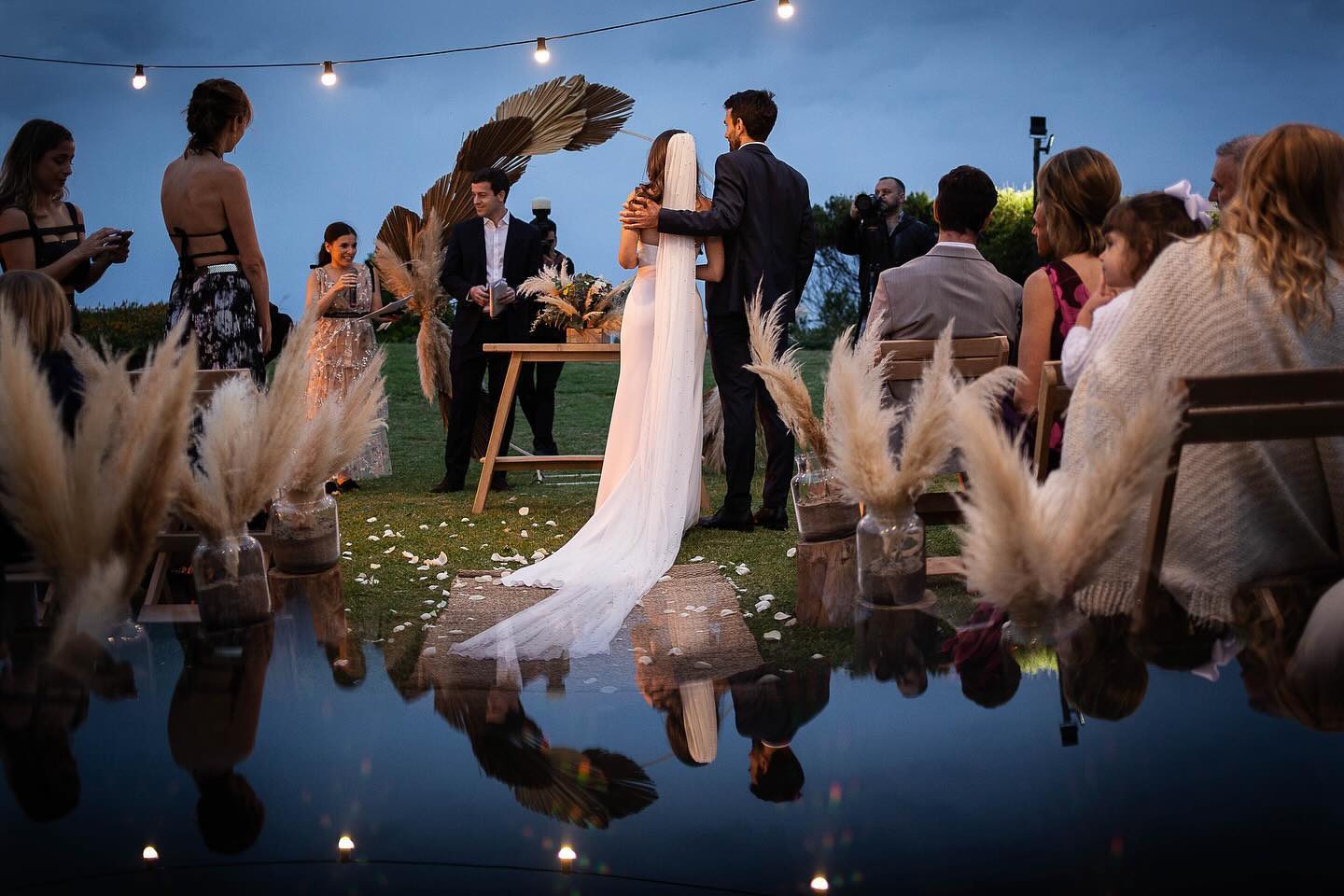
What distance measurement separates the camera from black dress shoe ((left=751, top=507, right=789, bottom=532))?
17.3 feet

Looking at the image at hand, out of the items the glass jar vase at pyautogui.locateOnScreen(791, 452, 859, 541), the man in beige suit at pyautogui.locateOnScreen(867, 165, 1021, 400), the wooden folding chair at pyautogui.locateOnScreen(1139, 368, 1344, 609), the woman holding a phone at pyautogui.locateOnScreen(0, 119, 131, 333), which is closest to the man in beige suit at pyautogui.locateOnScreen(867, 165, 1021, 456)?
the man in beige suit at pyautogui.locateOnScreen(867, 165, 1021, 400)

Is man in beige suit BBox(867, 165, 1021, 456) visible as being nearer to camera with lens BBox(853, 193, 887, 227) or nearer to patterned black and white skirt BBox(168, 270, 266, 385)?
patterned black and white skirt BBox(168, 270, 266, 385)

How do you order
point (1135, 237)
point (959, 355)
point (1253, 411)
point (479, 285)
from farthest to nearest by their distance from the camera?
point (479, 285)
point (959, 355)
point (1135, 237)
point (1253, 411)

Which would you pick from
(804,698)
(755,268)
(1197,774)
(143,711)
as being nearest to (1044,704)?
(1197,774)

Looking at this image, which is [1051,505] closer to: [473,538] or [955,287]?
[955,287]

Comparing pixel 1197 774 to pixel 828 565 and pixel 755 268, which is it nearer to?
pixel 828 565

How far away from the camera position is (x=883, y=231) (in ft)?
27.1

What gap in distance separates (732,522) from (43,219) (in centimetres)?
290

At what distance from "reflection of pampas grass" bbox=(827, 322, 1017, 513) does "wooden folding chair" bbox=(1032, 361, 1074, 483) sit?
0.81m

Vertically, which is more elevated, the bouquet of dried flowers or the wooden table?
the bouquet of dried flowers

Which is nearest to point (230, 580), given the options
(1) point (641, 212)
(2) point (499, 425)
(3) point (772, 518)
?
(1) point (641, 212)

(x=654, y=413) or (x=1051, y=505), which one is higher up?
(x=1051, y=505)

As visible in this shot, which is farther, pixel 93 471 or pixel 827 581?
pixel 827 581

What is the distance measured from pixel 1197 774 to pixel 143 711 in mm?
1247
